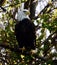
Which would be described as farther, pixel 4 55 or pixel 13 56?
pixel 4 55

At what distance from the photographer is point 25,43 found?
→ 3.96 metres

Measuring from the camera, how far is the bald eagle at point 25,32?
3.84 m

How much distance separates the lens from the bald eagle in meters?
3.84

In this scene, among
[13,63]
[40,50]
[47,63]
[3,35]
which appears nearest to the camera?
[47,63]

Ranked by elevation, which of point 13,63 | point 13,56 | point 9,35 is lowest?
point 13,63

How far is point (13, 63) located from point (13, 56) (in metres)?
0.52

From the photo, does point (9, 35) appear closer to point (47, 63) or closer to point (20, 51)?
point (20, 51)

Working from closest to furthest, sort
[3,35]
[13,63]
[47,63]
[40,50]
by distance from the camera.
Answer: [47,63]
[40,50]
[3,35]
[13,63]

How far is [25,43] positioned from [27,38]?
89 millimetres

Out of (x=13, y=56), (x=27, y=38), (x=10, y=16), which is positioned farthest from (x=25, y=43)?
(x=10, y=16)

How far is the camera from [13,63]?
426cm

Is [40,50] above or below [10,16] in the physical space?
below

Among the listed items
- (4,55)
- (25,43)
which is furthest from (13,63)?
(25,43)

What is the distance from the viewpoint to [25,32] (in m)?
3.88
